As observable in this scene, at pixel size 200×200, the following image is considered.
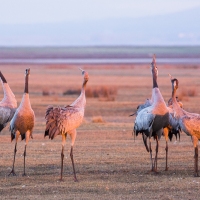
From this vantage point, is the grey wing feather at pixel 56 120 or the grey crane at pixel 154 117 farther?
the grey crane at pixel 154 117

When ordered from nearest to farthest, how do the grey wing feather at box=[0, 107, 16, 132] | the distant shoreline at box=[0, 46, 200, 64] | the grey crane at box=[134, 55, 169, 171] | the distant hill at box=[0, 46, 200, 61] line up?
the grey crane at box=[134, 55, 169, 171] → the grey wing feather at box=[0, 107, 16, 132] → the distant shoreline at box=[0, 46, 200, 64] → the distant hill at box=[0, 46, 200, 61]

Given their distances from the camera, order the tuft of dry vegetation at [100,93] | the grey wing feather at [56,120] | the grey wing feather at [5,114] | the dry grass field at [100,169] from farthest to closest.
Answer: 1. the tuft of dry vegetation at [100,93]
2. the grey wing feather at [5,114]
3. the grey wing feather at [56,120]
4. the dry grass field at [100,169]

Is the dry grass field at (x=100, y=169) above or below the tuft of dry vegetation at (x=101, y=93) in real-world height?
below

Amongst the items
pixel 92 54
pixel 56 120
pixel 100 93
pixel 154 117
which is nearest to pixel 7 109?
pixel 56 120

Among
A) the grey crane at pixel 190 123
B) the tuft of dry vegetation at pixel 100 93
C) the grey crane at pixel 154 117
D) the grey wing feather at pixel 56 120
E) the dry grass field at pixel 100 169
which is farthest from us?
the tuft of dry vegetation at pixel 100 93

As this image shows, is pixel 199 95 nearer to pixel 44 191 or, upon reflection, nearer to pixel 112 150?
pixel 112 150

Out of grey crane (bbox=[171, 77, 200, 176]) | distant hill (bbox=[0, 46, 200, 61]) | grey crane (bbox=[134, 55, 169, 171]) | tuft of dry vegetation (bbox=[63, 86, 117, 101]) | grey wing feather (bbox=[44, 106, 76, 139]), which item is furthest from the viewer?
distant hill (bbox=[0, 46, 200, 61])

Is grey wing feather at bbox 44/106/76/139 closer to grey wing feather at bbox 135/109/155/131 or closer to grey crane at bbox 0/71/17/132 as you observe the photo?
grey wing feather at bbox 135/109/155/131

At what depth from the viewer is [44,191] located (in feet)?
32.1

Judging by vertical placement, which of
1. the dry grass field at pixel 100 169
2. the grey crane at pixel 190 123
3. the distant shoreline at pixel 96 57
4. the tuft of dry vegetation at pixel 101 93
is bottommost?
the dry grass field at pixel 100 169

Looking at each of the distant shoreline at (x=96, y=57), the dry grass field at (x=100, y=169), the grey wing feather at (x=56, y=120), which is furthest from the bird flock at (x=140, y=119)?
the distant shoreline at (x=96, y=57)

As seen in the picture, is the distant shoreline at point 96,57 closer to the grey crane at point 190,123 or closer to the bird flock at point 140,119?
the bird flock at point 140,119

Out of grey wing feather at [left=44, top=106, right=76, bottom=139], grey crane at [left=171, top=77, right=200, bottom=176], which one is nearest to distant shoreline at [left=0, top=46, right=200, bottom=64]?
grey crane at [left=171, top=77, right=200, bottom=176]

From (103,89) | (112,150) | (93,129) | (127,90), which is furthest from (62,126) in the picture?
(127,90)
